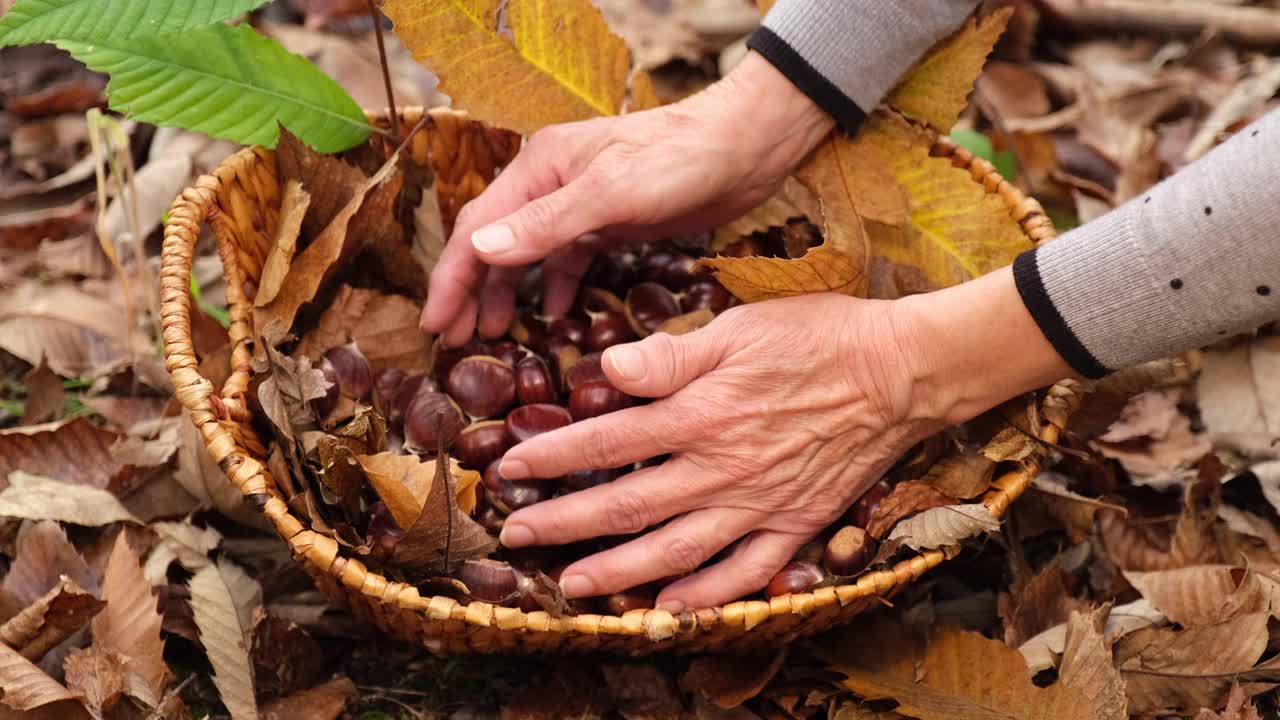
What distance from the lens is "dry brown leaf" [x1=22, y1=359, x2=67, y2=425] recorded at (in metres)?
1.88

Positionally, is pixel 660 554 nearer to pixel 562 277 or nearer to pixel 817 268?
pixel 817 268

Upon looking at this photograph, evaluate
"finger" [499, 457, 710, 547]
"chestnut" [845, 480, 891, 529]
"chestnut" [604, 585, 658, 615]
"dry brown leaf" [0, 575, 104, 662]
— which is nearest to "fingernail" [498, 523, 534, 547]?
"finger" [499, 457, 710, 547]

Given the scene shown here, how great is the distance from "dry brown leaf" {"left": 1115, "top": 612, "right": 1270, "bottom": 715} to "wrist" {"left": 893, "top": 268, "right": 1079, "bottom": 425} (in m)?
0.45

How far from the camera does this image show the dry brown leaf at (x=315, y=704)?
1.51 metres

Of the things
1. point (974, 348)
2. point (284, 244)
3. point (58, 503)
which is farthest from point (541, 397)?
point (58, 503)

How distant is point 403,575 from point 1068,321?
0.92 metres

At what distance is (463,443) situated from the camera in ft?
5.26

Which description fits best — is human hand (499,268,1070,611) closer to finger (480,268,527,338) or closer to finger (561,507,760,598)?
finger (561,507,760,598)

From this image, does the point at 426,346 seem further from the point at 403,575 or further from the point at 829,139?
the point at 829,139

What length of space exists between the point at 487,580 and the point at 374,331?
1.71ft

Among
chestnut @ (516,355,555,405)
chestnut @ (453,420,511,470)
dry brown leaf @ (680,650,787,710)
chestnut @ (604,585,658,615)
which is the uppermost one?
chestnut @ (516,355,555,405)

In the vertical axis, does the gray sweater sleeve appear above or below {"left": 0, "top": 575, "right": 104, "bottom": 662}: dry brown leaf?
above

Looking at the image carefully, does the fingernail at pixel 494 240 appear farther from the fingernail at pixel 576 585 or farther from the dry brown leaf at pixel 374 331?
the fingernail at pixel 576 585

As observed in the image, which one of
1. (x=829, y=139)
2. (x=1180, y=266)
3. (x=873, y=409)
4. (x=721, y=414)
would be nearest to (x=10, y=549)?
(x=721, y=414)
